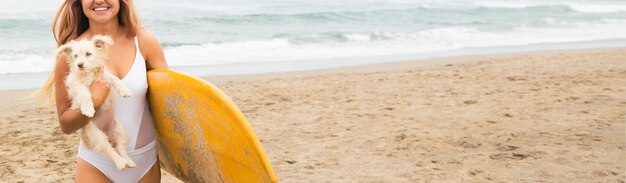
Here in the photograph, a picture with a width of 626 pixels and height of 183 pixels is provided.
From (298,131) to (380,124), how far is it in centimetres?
80

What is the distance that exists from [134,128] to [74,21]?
44 centimetres

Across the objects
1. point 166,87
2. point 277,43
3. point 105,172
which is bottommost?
point 277,43

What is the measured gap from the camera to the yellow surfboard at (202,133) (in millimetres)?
2344

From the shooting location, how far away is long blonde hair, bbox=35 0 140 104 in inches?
98.1

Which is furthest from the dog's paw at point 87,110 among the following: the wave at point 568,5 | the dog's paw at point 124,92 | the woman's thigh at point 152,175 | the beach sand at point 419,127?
the wave at point 568,5

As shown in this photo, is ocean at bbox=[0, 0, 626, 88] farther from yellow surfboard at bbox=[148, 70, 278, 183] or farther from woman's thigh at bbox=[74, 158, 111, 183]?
woman's thigh at bbox=[74, 158, 111, 183]

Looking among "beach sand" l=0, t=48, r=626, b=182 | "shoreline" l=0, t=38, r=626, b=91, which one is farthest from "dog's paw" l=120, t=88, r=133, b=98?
"shoreline" l=0, t=38, r=626, b=91

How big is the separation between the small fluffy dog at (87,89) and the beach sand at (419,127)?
2.76 m

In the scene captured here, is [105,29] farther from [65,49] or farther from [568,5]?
[568,5]

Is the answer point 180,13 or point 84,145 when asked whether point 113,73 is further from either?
point 180,13

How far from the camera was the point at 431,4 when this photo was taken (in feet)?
83.8

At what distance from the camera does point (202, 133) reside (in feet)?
8.48

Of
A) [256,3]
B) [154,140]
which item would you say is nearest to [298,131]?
[154,140]

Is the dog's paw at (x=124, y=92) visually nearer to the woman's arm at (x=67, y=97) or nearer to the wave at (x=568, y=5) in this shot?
the woman's arm at (x=67, y=97)
